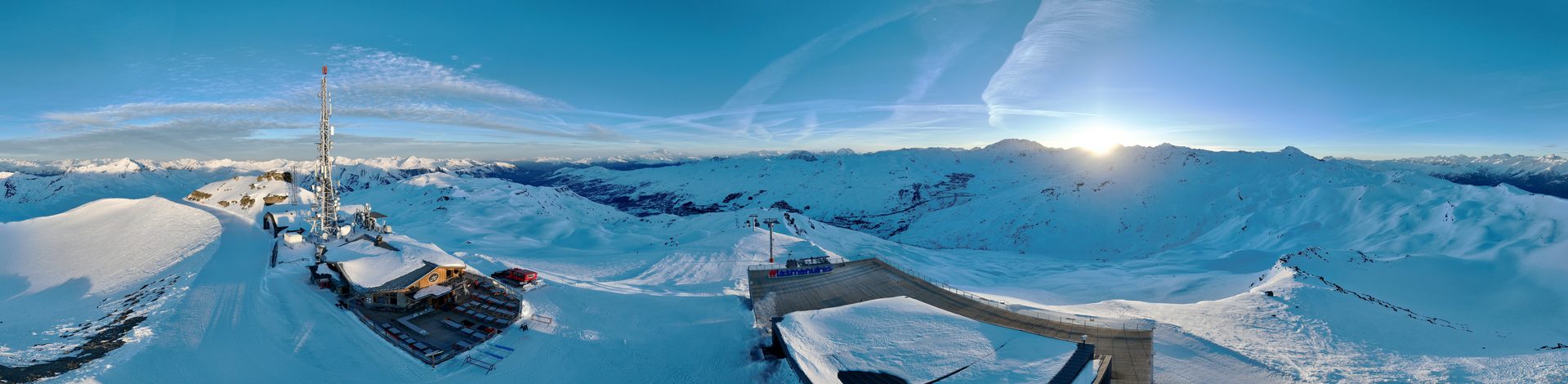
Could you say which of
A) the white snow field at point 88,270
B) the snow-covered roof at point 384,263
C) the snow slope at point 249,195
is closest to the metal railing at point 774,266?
the snow-covered roof at point 384,263

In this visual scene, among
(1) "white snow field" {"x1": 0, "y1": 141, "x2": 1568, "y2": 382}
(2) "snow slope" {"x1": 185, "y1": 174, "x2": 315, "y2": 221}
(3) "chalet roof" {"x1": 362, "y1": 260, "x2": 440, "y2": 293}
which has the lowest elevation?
(1) "white snow field" {"x1": 0, "y1": 141, "x2": 1568, "y2": 382}

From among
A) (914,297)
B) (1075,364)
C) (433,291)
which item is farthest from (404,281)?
(1075,364)

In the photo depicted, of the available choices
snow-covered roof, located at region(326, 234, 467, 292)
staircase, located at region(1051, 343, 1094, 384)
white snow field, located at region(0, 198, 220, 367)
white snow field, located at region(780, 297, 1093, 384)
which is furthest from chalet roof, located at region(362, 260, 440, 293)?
staircase, located at region(1051, 343, 1094, 384)

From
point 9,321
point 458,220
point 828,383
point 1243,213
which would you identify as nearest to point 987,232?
point 1243,213

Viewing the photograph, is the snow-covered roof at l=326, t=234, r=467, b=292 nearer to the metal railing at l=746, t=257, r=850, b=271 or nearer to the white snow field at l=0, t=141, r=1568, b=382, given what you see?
the white snow field at l=0, t=141, r=1568, b=382

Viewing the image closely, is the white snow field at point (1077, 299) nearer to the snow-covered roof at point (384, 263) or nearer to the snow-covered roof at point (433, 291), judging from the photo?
the snow-covered roof at point (384, 263)
